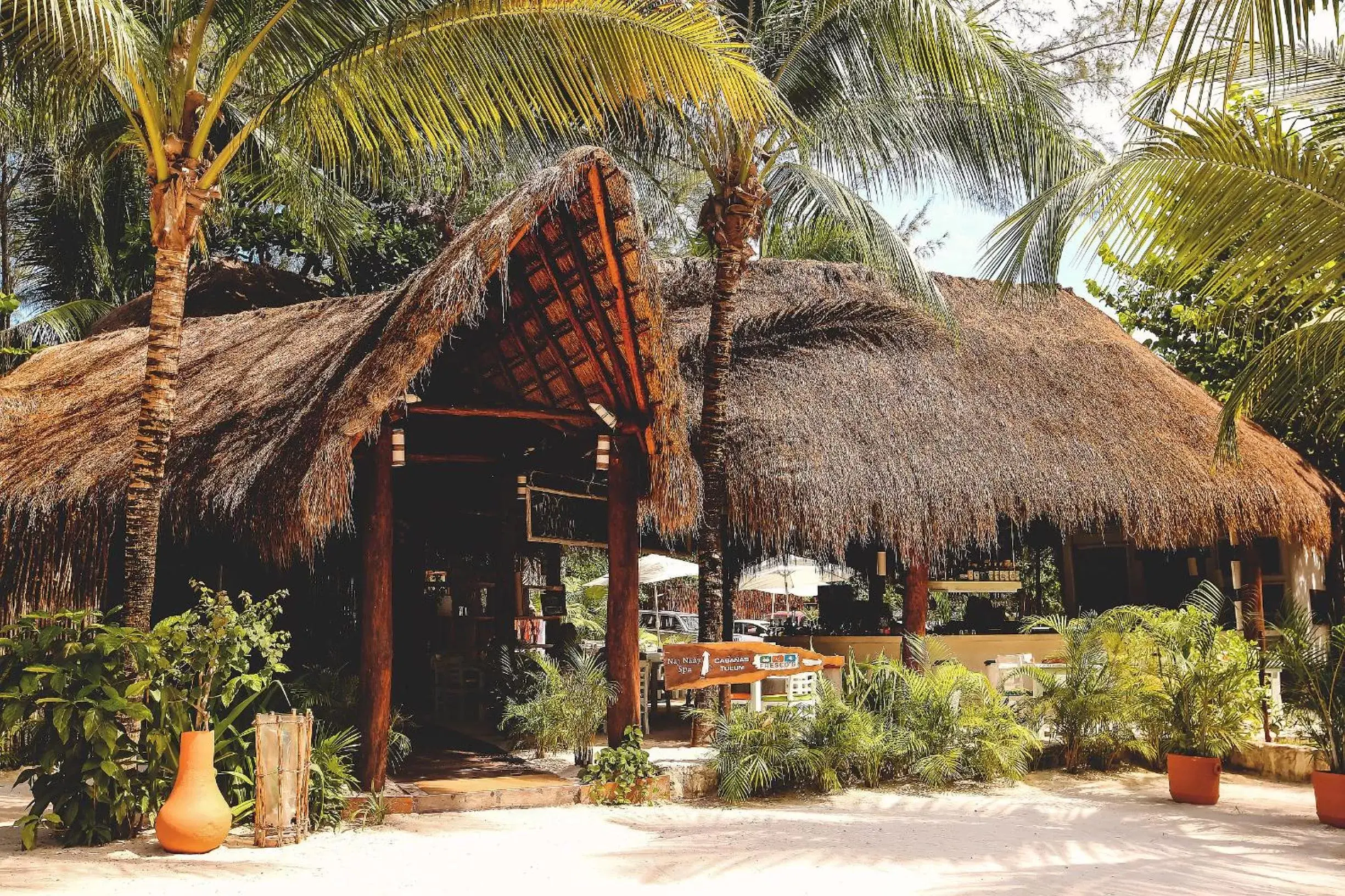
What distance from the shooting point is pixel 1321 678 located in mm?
6922

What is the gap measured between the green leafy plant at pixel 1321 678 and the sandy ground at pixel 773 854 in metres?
0.51

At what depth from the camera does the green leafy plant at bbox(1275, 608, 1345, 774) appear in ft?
22.2

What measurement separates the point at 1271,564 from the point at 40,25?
14246mm

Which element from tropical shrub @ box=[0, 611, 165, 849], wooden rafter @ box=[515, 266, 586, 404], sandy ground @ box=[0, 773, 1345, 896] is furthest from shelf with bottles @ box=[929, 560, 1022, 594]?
tropical shrub @ box=[0, 611, 165, 849]

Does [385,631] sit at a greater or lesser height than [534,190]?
lesser

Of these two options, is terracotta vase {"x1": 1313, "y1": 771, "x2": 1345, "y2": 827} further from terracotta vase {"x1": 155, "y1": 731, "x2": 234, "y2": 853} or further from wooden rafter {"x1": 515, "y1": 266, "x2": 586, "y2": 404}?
terracotta vase {"x1": 155, "y1": 731, "x2": 234, "y2": 853}

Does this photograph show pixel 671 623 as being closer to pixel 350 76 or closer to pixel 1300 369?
pixel 1300 369

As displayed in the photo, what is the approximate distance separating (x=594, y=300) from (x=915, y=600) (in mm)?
5111

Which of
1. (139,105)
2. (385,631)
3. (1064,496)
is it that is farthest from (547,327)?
(1064,496)

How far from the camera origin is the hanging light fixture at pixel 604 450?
7910 mm

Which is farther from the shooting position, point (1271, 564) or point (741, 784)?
point (1271, 564)

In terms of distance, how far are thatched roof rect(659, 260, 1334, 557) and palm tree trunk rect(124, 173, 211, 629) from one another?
5.16 metres

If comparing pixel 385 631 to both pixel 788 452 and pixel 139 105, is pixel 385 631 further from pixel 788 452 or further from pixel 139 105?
pixel 788 452

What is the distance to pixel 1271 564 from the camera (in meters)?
14.3
